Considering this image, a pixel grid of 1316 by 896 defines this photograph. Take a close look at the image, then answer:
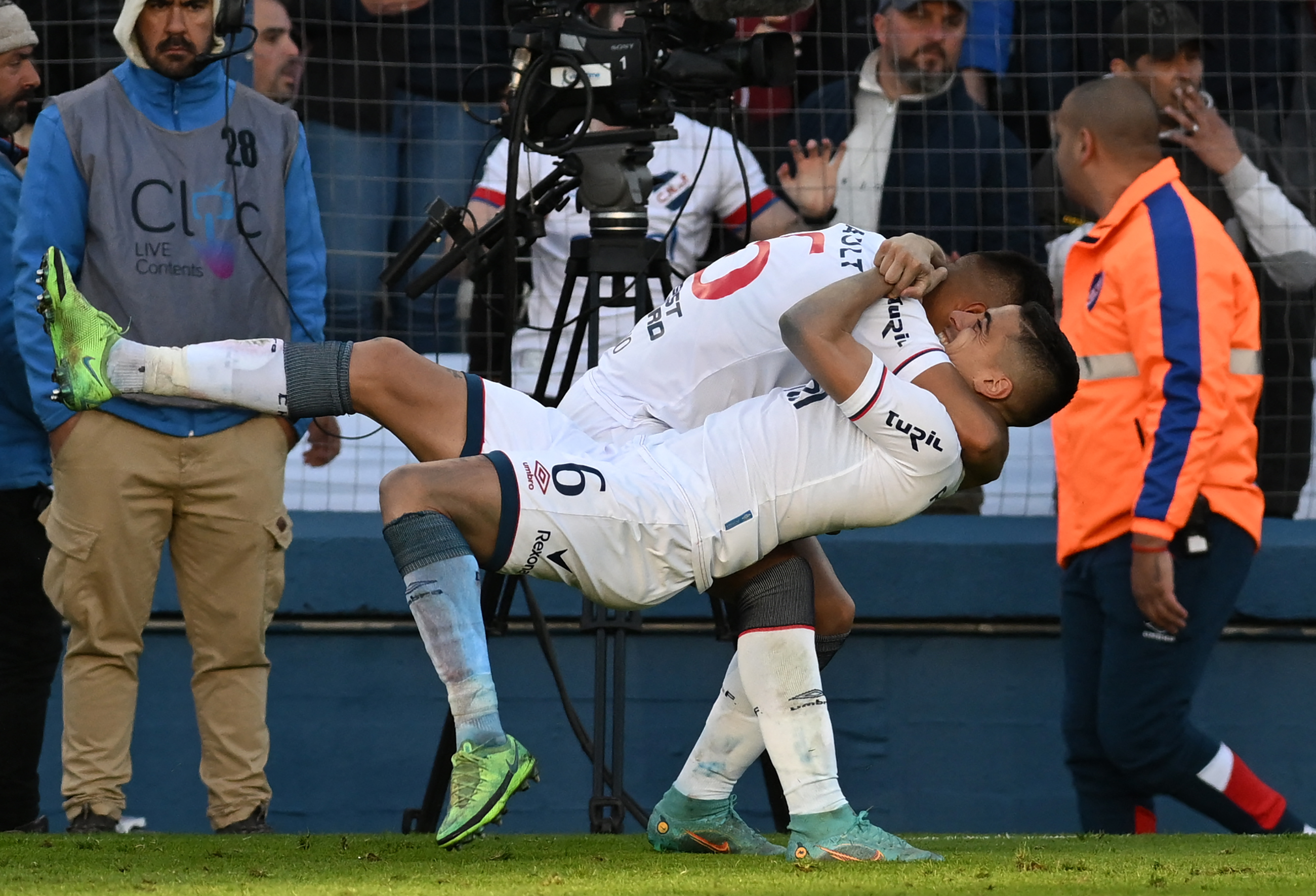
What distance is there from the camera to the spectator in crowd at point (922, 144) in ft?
19.2

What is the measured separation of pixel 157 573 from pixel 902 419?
6.75 feet

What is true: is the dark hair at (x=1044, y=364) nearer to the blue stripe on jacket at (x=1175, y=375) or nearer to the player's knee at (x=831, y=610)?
the player's knee at (x=831, y=610)

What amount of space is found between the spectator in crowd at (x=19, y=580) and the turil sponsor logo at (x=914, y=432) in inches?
95.9

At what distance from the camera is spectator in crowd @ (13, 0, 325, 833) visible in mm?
4219

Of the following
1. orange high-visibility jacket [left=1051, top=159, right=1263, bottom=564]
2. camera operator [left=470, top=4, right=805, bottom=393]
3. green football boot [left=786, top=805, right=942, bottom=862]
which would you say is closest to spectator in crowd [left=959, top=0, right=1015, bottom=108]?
camera operator [left=470, top=4, right=805, bottom=393]

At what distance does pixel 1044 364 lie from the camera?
3.39m

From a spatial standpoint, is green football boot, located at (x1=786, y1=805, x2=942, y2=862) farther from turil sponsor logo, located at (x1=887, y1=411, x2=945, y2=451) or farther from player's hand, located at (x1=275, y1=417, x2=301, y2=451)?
player's hand, located at (x1=275, y1=417, x2=301, y2=451)

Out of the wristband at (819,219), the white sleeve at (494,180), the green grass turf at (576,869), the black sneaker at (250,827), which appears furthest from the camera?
the wristband at (819,219)

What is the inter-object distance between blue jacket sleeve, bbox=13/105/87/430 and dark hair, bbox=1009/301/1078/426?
228 cm

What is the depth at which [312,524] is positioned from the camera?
576 centimetres

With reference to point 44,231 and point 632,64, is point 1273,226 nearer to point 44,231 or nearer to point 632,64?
point 632,64

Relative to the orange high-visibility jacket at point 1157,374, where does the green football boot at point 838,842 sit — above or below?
below

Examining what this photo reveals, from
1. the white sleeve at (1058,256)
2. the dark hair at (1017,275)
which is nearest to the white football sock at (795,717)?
the dark hair at (1017,275)

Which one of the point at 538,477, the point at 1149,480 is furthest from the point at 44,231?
the point at 1149,480
